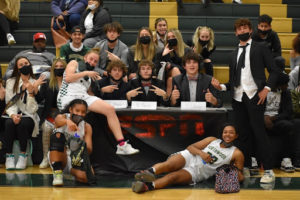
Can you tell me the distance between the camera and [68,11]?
8180mm

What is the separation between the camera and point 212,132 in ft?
19.2

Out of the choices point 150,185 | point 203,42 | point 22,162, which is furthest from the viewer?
point 203,42

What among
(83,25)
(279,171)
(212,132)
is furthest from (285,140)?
(83,25)

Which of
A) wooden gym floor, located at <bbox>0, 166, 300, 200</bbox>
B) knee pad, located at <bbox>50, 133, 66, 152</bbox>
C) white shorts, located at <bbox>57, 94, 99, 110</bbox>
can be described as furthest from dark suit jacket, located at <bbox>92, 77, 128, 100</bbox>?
wooden gym floor, located at <bbox>0, 166, 300, 200</bbox>

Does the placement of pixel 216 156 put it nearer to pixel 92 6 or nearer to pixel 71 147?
pixel 71 147

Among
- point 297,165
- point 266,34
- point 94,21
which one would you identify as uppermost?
point 94,21

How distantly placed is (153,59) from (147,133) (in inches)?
43.3

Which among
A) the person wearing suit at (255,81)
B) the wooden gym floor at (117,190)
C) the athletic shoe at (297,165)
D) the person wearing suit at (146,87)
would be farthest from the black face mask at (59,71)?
the athletic shoe at (297,165)

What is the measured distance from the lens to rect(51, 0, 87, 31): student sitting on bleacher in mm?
8102

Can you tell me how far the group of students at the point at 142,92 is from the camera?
548cm

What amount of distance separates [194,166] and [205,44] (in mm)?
1946

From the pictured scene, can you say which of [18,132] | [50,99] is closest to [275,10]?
[50,99]

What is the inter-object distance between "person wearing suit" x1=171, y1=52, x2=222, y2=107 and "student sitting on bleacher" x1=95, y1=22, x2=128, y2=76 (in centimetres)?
104

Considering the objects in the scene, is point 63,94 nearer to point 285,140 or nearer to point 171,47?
point 171,47
